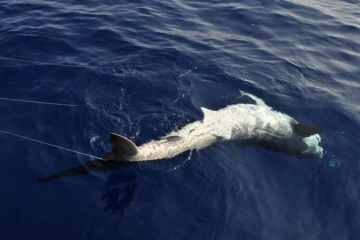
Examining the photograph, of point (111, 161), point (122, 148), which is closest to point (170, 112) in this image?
point (111, 161)

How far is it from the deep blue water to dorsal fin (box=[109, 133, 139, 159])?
96 centimetres

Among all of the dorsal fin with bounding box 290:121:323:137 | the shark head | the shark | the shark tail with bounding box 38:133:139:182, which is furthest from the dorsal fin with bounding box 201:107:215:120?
the shark tail with bounding box 38:133:139:182

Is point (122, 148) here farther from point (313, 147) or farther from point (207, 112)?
point (313, 147)

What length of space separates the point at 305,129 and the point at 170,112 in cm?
393

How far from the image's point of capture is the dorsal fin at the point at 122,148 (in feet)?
25.3

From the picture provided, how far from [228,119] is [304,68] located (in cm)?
549

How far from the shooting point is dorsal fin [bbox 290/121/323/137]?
400 inches

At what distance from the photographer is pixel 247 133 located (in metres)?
10.7

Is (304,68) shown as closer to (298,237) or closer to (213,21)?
(213,21)

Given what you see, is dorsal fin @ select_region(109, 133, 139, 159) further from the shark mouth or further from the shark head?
the shark mouth

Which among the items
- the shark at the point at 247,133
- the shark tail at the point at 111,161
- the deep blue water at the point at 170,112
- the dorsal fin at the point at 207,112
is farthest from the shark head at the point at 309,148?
the shark tail at the point at 111,161

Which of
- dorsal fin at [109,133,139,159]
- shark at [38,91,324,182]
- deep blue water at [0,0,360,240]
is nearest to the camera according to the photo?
dorsal fin at [109,133,139,159]

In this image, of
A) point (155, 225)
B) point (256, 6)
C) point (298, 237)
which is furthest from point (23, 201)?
point (256, 6)

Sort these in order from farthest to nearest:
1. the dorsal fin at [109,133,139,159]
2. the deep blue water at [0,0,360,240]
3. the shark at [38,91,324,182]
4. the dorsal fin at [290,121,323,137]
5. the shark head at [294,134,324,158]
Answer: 1. the shark head at [294,134,324,158]
2. the dorsal fin at [290,121,323,137]
3. the shark at [38,91,324,182]
4. the deep blue water at [0,0,360,240]
5. the dorsal fin at [109,133,139,159]
